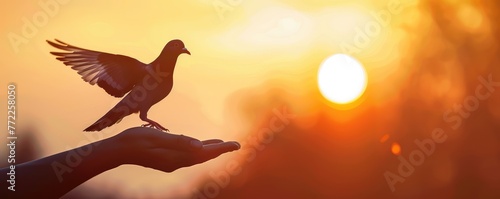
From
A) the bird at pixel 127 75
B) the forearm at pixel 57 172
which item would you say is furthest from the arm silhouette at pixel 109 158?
the bird at pixel 127 75

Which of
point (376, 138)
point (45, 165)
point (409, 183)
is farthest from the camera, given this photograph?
point (376, 138)

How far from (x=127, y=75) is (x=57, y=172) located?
1.41 m

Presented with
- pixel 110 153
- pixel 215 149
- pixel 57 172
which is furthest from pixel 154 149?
pixel 57 172

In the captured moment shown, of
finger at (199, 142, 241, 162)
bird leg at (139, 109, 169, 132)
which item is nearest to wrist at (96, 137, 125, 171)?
finger at (199, 142, 241, 162)

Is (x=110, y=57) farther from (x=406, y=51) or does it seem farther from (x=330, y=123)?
(x=330, y=123)

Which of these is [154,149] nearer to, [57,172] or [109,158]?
[109,158]

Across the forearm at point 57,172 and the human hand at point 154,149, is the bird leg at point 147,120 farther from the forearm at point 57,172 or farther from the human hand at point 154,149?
the forearm at point 57,172

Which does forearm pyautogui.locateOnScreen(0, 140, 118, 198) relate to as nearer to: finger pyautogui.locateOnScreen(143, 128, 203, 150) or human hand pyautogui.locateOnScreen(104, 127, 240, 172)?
human hand pyautogui.locateOnScreen(104, 127, 240, 172)

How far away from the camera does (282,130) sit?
86.8 feet

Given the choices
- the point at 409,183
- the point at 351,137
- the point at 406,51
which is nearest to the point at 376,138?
the point at 351,137

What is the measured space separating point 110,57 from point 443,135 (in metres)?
13.2

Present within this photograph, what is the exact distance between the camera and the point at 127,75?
6438 mm

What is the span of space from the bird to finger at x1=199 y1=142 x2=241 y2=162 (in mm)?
990

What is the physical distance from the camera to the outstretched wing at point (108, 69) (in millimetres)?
6289
